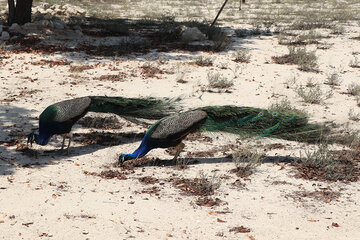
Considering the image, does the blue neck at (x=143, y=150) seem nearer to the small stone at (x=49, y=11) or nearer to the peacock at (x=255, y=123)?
the peacock at (x=255, y=123)

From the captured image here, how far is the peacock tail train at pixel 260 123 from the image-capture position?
22.9 ft

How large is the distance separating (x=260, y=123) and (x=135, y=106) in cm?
241

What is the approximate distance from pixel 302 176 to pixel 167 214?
2.47 metres

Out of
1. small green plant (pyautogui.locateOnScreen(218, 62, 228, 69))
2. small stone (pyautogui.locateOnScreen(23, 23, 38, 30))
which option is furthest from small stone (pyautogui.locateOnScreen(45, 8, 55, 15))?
small green plant (pyautogui.locateOnScreen(218, 62, 228, 69))

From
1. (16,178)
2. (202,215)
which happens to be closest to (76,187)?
(16,178)

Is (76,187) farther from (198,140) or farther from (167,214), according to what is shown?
(198,140)

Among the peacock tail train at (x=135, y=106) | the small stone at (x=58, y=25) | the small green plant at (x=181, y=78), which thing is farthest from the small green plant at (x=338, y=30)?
the peacock tail train at (x=135, y=106)

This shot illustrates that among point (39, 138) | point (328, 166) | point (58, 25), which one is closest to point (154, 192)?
point (39, 138)

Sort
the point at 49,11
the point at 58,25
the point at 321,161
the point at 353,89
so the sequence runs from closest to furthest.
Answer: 1. the point at 321,161
2. the point at 353,89
3. the point at 58,25
4. the point at 49,11

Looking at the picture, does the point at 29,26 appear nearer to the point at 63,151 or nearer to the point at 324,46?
the point at 63,151

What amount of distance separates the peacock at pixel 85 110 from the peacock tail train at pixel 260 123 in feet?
3.75

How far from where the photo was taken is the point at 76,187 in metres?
6.03

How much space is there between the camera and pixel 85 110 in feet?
23.7

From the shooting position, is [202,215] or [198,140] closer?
[202,215]
